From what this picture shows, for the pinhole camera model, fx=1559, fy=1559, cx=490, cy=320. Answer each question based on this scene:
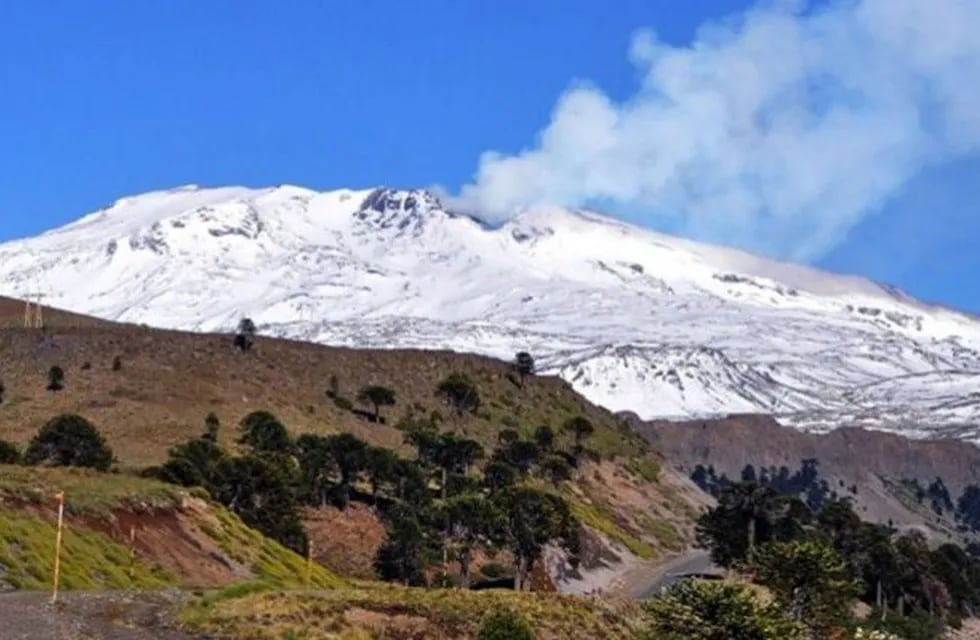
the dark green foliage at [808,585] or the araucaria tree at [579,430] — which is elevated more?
the araucaria tree at [579,430]

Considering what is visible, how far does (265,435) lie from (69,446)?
20.8 meters

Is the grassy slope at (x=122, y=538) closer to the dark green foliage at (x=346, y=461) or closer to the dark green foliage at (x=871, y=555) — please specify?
the dark green foliage at (x=346, y=461)

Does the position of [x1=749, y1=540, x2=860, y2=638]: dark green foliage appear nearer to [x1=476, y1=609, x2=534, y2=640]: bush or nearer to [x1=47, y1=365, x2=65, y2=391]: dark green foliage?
[x1=476, y1=609, x2=534, y2=640]: bush

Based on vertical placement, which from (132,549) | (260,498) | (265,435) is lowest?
(132,549)

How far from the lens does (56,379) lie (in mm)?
122500

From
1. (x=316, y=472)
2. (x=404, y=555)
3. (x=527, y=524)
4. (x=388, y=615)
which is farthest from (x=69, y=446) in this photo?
(x=388, y=615)

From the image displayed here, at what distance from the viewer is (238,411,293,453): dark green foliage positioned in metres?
106

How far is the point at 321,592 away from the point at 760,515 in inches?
3118

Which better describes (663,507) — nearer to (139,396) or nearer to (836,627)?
(139,396)

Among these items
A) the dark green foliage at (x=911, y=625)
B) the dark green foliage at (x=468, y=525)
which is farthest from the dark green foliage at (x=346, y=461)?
the dark green foliage at (x=911, y=625)

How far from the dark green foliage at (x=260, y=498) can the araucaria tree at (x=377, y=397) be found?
54.3 m

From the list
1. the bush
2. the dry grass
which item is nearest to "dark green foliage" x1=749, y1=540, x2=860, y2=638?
the bush

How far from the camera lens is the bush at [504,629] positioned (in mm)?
35562

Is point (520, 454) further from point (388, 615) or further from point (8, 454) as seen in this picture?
point (388, 615)
